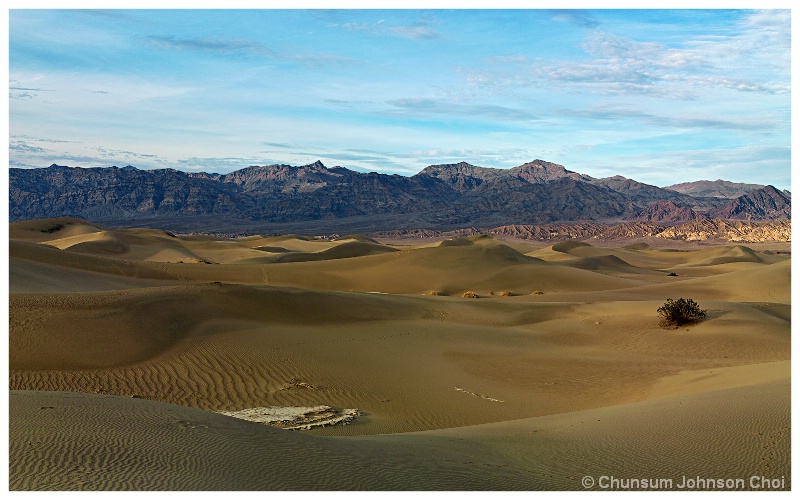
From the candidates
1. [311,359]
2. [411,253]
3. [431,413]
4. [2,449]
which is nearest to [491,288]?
[411,253]

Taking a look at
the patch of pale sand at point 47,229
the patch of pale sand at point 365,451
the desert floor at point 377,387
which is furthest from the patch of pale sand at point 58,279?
the patch of pale sand at point 47,229

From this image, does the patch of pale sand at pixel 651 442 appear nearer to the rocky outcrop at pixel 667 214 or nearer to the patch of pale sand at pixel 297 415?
the patch of pale sand at pixel 297 415

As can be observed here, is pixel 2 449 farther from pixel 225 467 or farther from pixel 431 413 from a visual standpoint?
pixel 431 413

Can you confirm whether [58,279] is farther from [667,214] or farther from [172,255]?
[667,214]

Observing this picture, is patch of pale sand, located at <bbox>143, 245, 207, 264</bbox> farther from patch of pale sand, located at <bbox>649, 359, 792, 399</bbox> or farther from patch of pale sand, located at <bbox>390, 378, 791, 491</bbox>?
patch of pale sand, located at <bbox>390, 378, 791, 491</bbox>

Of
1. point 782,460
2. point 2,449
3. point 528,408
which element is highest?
point 2,449

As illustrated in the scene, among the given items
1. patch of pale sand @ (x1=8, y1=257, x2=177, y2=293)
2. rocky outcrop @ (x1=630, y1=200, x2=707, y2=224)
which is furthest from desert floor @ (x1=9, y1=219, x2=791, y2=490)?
rocky outcrop @ (x1=630, y1=200, x2=707, y2=224)

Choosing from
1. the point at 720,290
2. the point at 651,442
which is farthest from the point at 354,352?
the point at 720,290
